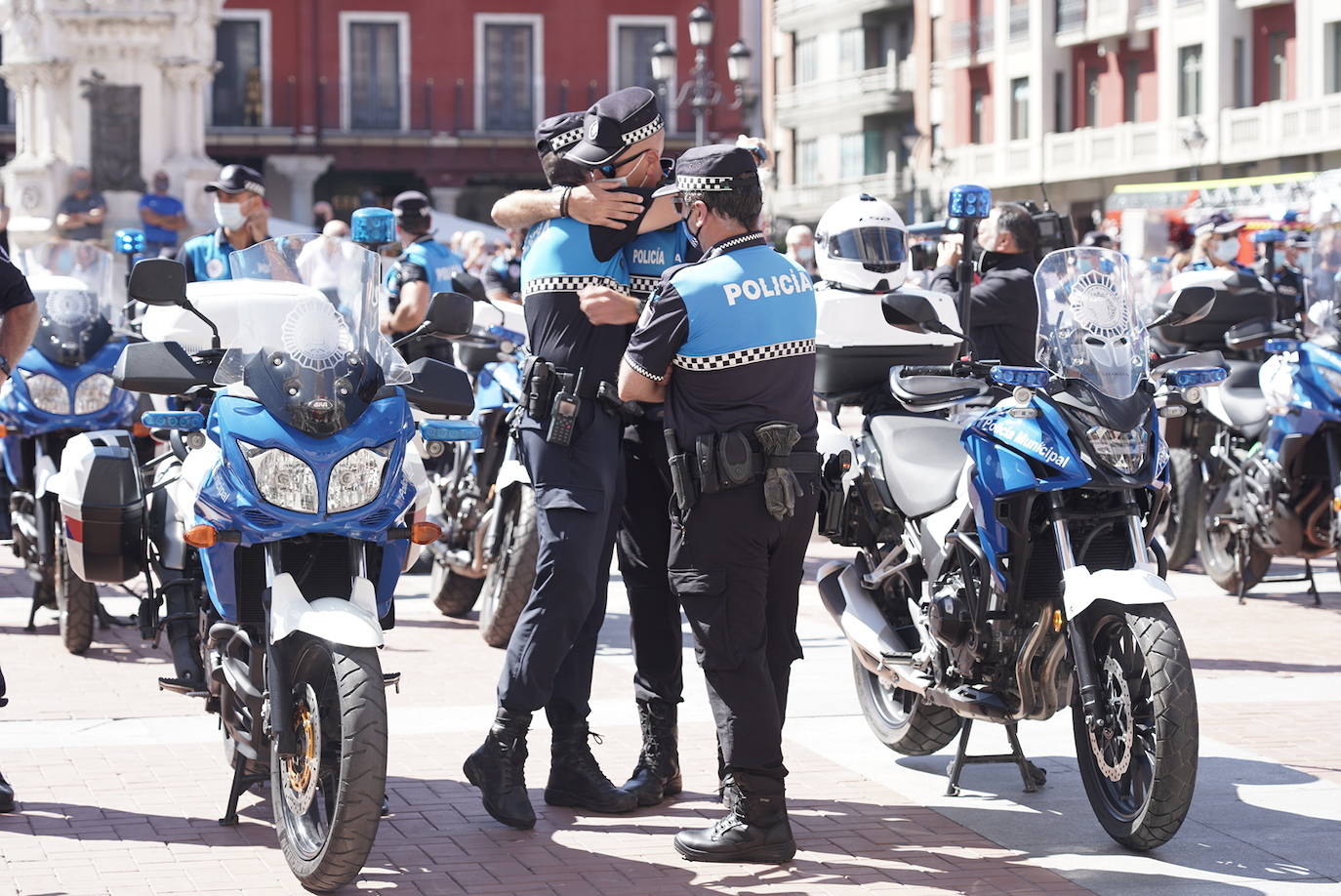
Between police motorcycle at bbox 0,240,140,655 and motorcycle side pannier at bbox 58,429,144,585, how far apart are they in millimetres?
1817

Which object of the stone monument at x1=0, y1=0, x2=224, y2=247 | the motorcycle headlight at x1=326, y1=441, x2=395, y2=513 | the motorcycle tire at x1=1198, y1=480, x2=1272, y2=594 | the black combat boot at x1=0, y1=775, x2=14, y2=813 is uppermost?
the stone monument at x1=0, y1=0, x2=224, y2=247

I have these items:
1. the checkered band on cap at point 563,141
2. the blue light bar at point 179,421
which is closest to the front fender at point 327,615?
the blue light bar at point 179,421

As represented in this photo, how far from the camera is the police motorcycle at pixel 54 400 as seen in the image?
952 centimetres

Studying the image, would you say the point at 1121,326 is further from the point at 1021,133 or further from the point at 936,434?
the point at 1021,133

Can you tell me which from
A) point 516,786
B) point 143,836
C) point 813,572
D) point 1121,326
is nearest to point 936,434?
point 1121,326

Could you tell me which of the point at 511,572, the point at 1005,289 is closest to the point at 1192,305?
the point at 1005,289

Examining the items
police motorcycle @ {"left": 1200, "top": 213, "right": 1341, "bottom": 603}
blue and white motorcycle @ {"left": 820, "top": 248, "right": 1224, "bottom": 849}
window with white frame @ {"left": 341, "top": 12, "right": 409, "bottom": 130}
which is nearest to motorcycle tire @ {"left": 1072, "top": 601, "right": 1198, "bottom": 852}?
blue and white motorcycle @ {"left": 820, "top": 248, "right": 1224, "bottom": 849}

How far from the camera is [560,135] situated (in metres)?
6.50

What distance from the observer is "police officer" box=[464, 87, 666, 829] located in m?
6.11

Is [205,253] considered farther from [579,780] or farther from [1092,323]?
[1092,323]

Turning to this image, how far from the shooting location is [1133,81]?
48.8 meters

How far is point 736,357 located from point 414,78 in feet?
143

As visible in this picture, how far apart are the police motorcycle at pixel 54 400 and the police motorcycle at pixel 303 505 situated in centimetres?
351

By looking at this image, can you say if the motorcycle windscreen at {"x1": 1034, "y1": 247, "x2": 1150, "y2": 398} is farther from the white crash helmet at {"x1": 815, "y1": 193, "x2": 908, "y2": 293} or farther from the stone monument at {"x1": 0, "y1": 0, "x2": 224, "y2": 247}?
the stone monument at {"x1": 0, "y1": 0, "x2": 224, "y2": 247}
